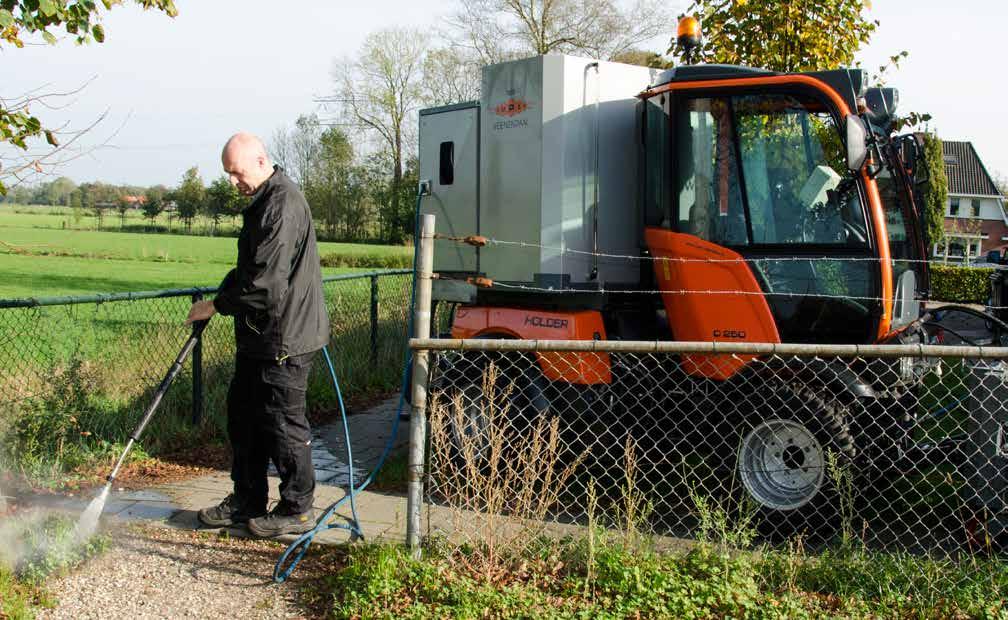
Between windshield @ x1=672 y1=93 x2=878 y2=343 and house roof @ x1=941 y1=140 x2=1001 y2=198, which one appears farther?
house roof @ x1=941 y1=140 x2=1001 y2=198

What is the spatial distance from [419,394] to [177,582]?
148cm

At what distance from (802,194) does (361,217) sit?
52.6 meters

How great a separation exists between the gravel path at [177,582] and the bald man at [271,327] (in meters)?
0.23

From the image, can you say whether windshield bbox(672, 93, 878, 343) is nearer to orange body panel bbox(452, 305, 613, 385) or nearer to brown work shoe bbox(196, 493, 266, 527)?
orange body panel bbox(452, 305, 613, 385)

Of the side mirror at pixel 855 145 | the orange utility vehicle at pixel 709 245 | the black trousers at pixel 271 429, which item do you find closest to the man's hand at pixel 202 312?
the black trousers at pixel 271 429

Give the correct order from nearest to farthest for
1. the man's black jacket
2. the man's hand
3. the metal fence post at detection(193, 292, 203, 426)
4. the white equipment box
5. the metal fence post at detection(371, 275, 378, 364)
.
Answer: the man's black jacket, the man's hand, the white equipment box, the metal fence post at detection(193, 292, 203, 426), the metal fence post at detection(371, 275, 378, 364)

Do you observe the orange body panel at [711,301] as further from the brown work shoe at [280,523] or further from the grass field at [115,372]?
the grass field at [115,372]

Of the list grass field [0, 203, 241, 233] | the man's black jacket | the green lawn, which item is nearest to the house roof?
the green lawn

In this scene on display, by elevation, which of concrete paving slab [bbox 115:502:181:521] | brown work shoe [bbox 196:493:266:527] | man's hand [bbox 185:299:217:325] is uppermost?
man's hand [bbox 185:299:217:325]

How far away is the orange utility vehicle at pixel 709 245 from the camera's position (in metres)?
5.06

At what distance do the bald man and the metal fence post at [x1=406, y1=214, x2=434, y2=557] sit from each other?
2.77ft

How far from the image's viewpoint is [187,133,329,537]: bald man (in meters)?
4.45

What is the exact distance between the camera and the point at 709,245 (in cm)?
536

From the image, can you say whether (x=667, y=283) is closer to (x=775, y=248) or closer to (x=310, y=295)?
(x=775, y=248)
